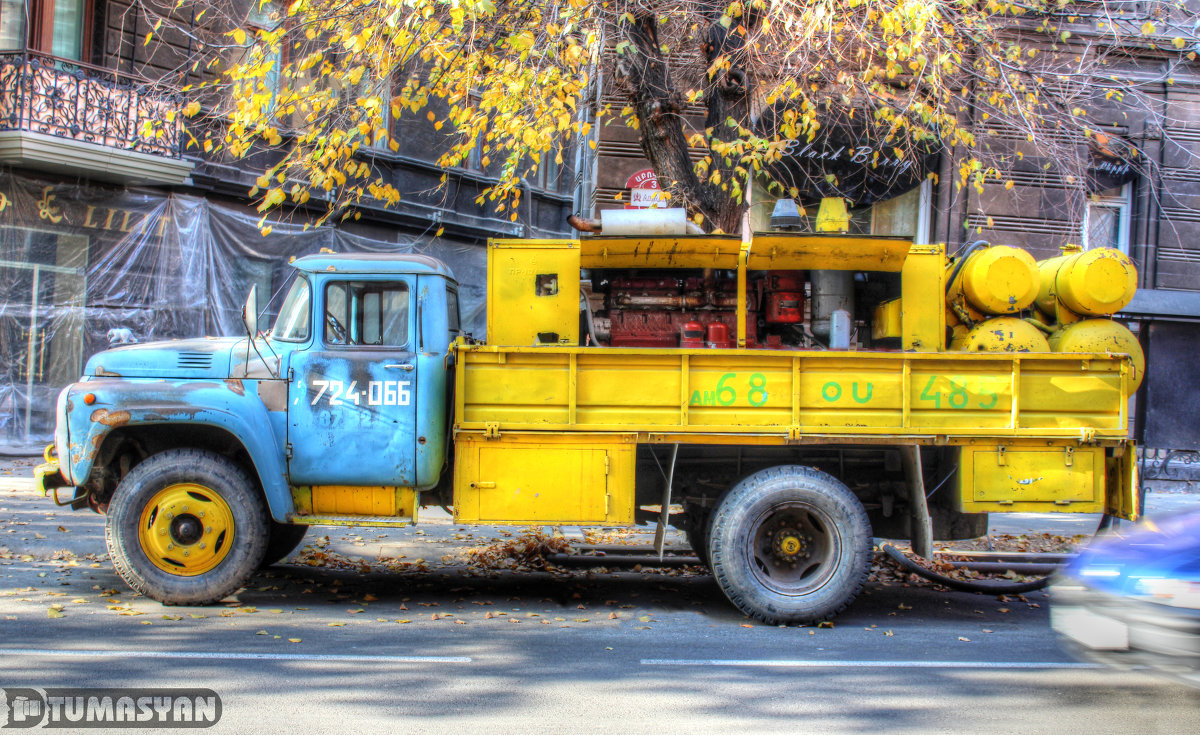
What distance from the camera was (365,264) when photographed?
6414 mm

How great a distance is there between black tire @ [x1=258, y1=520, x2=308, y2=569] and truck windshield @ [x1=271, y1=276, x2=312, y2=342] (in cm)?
168

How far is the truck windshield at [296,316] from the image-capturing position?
251 inches

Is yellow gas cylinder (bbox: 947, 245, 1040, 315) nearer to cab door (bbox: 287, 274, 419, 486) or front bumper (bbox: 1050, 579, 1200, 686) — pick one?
front bumper (bbox: 1050, 579, 1200, 686)

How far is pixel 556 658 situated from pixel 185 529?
288 cm

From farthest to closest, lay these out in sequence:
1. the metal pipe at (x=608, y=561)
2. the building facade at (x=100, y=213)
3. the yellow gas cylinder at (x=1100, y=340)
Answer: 1. the building facade at (x=100, y=213)
2. the metal pipe at (x=608, y=561)
3. the yellow gas cylinder at (x=1100, y=340)

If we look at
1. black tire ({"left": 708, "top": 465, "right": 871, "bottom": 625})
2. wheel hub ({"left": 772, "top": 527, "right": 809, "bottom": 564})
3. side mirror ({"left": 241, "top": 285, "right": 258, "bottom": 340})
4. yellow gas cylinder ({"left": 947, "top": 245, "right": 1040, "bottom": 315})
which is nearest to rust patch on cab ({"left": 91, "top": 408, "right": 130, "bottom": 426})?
side mirror ({"left": 241, "top": 285, "right": 258, "bottom": 340})

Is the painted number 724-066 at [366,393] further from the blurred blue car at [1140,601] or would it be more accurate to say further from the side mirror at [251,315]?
the blurred blue car at [1140,601]

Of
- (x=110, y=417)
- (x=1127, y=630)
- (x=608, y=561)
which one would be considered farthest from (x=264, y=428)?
(x=1127, y=630)

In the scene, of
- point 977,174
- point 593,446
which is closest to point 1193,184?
point 977,174

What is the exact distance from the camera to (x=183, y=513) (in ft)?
20.1

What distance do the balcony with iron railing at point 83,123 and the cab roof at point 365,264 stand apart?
278 inches

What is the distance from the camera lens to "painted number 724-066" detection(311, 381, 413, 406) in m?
6.26

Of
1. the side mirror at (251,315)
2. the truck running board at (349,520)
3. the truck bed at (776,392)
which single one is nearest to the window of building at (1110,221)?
the truck bed at (776,392)

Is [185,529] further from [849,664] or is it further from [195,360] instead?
[849,664]
